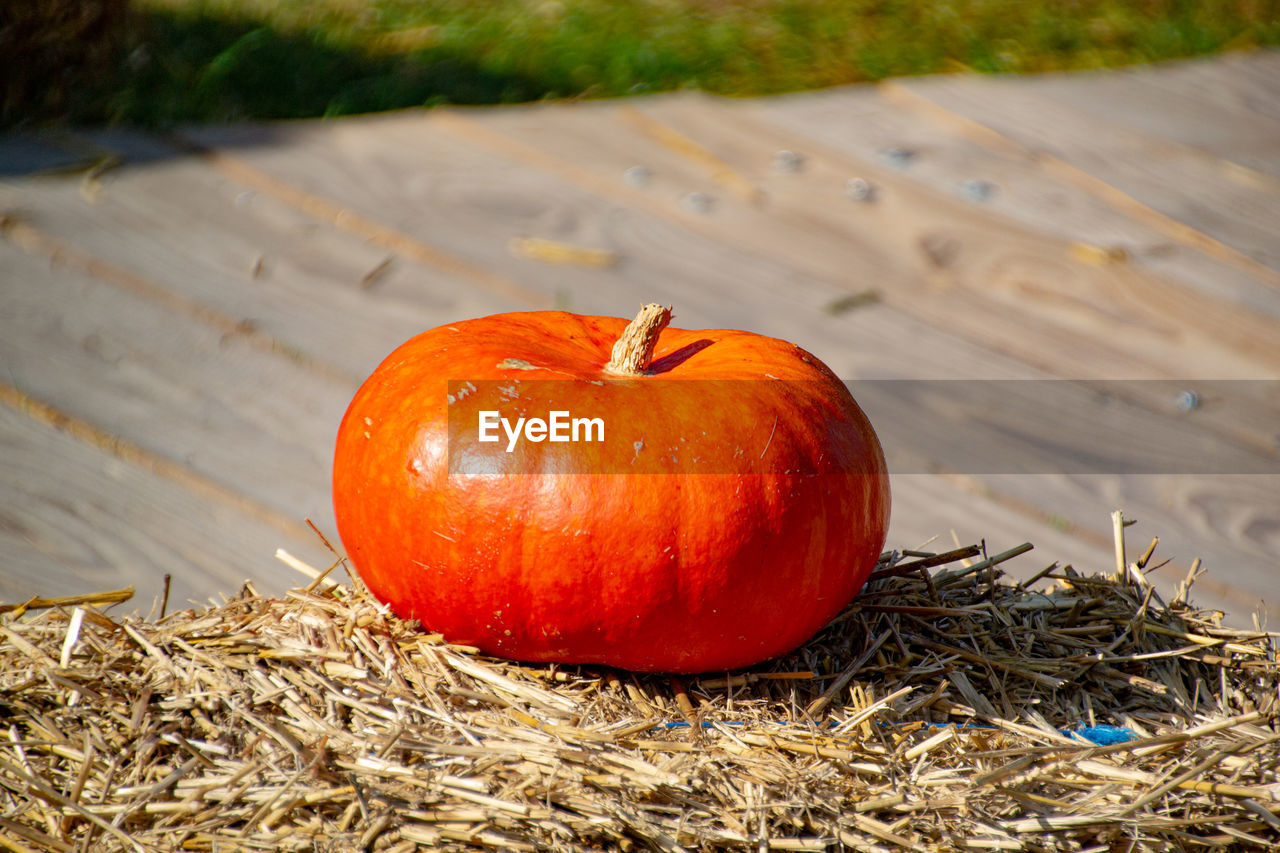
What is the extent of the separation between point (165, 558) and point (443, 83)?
231 cm

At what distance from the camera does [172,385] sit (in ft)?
8.09

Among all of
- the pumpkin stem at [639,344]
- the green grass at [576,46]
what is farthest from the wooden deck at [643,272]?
the pumpkin stem at [639,344]

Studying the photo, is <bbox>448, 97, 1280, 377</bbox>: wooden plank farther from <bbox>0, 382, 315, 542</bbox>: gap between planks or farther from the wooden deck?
<bbox>0, 382, 315, 542</bbox>: gap between planks

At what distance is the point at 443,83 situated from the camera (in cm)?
388

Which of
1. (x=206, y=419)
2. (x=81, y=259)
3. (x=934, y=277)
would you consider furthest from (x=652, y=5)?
(x=206, y=419)

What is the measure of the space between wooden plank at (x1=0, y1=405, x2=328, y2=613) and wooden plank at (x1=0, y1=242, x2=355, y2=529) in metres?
0.08

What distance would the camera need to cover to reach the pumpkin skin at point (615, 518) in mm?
1271

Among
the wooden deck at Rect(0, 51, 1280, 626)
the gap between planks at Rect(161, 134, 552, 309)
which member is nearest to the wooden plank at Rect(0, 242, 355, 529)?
the wooden deck at Rect(0, 51, 1280, 626)

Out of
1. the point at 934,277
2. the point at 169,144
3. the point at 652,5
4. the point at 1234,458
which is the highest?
the point at 652,5

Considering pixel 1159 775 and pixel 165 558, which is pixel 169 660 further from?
pixel 1159 775

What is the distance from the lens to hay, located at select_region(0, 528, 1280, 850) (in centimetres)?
113

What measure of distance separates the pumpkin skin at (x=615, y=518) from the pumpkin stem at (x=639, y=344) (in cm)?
2

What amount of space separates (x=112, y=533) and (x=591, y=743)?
1252 mm

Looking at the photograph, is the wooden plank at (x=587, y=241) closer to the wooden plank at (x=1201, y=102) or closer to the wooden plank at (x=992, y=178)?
the wooden plank at (x=992, y=178)
